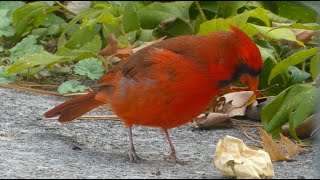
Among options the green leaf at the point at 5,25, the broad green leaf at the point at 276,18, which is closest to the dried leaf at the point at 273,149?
the broad green leaf at the point at 276,18

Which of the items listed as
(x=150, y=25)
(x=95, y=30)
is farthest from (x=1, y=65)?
(x=150, y=25)

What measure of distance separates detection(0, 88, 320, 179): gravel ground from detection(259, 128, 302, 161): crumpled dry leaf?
4 cm

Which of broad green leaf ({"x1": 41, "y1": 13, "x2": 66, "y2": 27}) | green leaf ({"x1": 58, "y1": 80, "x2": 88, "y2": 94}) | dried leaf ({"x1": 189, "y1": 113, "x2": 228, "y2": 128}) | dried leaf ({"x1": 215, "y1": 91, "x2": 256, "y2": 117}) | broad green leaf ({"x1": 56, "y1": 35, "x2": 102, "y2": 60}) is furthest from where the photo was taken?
broad green leaf ({"x1": 41, "y1": 13, "x2": 66, "y2": 27})

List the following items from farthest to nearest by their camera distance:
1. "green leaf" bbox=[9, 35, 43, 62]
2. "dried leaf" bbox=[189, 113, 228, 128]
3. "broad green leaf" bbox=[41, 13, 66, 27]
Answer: "broad green leaf" bbox=[41, 13, 66, 27] < "green leaf" bbox=[9, 35, 43, 62] < "dried leaf" bbox=[189, 113, 228, 128]

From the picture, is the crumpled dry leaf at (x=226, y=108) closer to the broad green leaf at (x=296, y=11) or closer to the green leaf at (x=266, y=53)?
the green leaf at (x=266, y=53)

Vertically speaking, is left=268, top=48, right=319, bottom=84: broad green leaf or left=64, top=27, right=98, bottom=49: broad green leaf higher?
left=268, top=48, right=319, bottom=84: broad green leaf

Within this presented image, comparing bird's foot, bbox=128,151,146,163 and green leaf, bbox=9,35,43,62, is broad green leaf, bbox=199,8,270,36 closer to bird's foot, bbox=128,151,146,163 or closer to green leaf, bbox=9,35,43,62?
green leaf, bbox=9,35,43,62

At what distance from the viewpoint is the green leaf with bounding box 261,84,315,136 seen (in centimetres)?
390

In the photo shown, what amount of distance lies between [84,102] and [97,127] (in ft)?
0.94

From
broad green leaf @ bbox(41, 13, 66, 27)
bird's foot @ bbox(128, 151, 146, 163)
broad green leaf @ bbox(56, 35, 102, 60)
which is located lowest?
broad green leaf @ bbox(41, 13, 66, 27)

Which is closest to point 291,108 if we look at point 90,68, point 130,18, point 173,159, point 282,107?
point 282,107

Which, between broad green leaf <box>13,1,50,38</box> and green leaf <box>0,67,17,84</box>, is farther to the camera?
A: broad green leaf <box>13,1,50,38</box>

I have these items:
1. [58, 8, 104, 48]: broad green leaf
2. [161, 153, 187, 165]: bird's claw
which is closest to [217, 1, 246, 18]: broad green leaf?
[58, 8, 104, 48]: broad green leaf

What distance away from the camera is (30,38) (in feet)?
16.4
